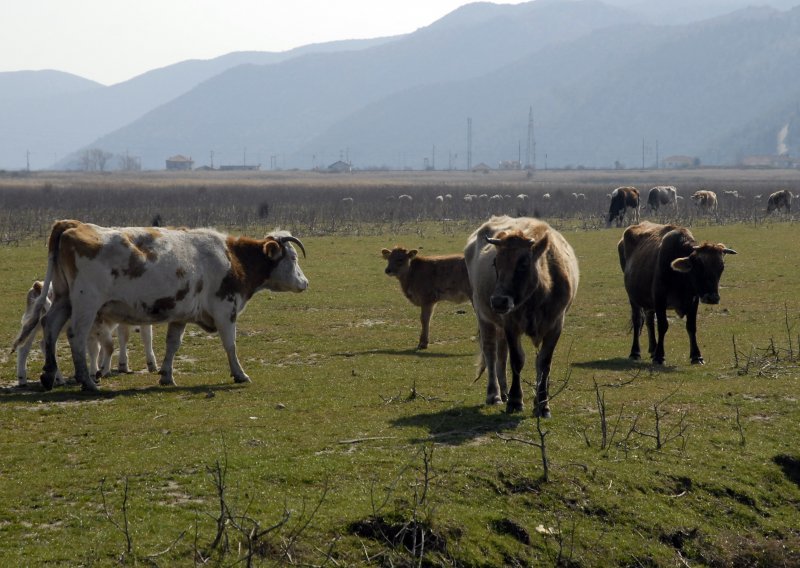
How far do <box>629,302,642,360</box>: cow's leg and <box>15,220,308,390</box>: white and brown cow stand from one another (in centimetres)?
607

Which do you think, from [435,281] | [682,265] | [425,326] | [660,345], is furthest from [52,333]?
[682,265]

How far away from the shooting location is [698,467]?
11.3 meters

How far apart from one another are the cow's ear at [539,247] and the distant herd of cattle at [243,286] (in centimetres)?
2

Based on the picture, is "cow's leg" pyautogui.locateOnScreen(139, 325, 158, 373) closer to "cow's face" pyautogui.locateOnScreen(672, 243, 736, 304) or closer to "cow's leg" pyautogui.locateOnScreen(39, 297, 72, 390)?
"cow's leg" pyautogui.locateOnScreen(39, 297, 72, 390)

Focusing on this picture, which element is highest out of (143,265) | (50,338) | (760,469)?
(143,265)

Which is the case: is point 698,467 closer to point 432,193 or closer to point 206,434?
point 206,434

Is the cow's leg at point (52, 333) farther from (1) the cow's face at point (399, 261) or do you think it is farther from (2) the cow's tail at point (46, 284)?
(1) the cow's face at point (399, 261)

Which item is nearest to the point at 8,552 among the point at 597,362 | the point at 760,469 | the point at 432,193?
the point at 760,469

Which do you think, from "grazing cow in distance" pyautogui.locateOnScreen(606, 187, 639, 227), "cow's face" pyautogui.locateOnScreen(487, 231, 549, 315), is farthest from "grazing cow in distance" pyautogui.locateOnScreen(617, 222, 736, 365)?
"grazing cow in distance" pyautogui.locateOnScreen(606, 187, 639, 227)

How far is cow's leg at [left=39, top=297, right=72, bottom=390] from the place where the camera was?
548 inches

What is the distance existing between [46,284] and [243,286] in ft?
9.70

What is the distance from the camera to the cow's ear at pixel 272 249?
16.6 meters

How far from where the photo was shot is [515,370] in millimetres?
12477

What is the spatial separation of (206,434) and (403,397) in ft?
10.4
